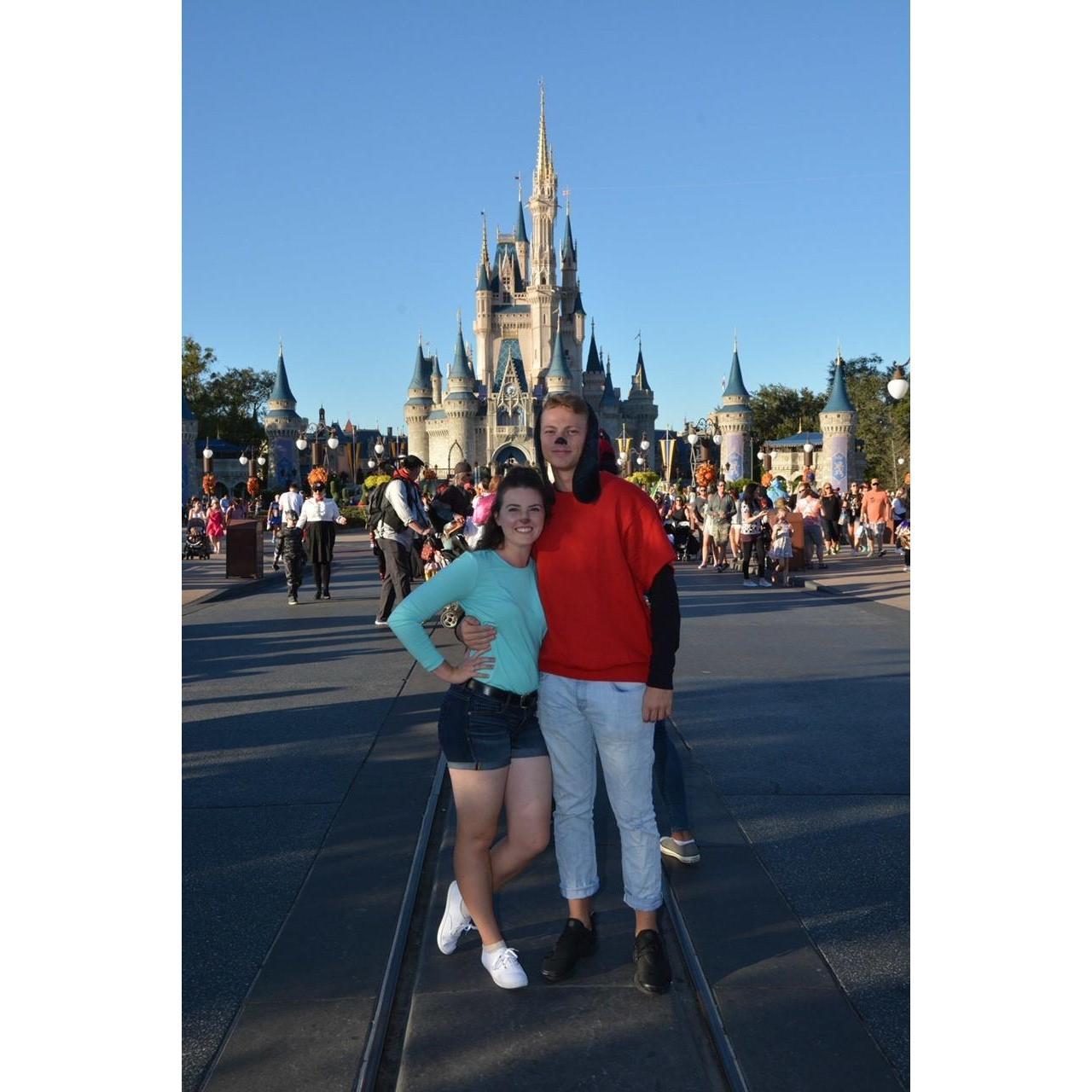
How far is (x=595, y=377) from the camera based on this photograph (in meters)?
107

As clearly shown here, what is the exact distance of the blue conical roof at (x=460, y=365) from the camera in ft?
317

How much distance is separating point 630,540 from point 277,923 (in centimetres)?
176

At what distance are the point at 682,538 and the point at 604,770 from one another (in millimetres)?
20314

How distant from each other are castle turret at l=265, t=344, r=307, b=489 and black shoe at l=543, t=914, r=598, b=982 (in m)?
69.6

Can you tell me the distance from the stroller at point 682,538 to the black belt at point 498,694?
19423mm

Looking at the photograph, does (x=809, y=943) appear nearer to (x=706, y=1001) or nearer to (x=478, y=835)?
(x=706, y=1001)

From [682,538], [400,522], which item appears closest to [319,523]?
[400,522]

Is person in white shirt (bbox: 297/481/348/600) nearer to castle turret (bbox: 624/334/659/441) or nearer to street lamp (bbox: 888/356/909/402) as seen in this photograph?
street lamp (bbox: 888/356/909/402)

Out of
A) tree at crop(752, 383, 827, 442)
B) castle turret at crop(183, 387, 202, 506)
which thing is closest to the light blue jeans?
castle turret at crop(183, 387, 202, 506)

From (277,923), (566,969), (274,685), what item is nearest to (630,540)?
(566,969)

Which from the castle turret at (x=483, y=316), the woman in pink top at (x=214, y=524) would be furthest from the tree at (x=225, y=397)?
the woman in pink top at (x=214, y=524)

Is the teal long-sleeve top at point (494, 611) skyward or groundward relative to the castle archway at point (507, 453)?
groundward

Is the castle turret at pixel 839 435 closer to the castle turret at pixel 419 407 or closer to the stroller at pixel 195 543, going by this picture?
the stroller at pixel 195 543

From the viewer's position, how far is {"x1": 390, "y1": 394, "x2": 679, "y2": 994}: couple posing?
10.3 feet
